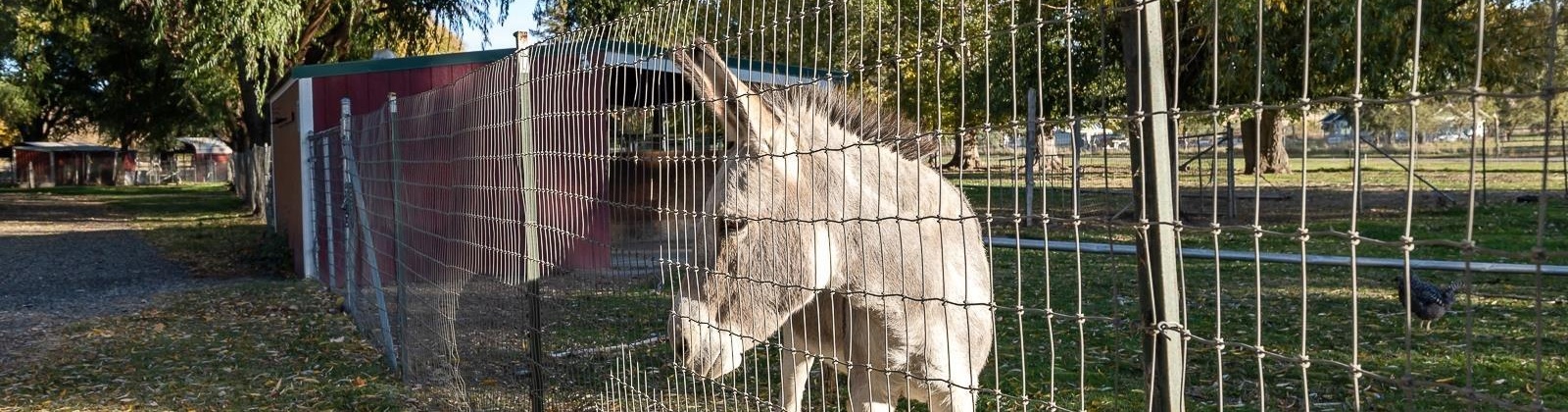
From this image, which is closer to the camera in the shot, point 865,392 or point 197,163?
point 865,392

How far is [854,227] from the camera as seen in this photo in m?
3.54

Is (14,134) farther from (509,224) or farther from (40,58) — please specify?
(509,224)

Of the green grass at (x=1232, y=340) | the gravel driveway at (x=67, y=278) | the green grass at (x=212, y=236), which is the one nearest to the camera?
the green grass at (x=1232, y=340)

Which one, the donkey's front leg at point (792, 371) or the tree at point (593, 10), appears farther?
the tree at point (593, 10)

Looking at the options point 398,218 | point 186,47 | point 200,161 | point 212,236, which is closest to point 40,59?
point 212,236

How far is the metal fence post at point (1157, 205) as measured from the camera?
197 cm

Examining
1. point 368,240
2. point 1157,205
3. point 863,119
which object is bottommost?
point 368,240

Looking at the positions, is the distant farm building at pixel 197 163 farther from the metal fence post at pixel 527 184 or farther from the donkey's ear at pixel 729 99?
the donkey's ear at pixel 729 99

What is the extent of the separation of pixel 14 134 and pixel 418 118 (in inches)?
2712

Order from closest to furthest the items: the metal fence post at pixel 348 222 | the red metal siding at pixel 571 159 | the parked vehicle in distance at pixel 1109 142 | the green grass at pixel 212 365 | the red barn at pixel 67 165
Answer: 1. the parked vehicle in distance at pixel 1109 142
2. the red metal siding at pixel 571 159
3. the green grass at pixel 212 365
4. the metal fence post at pixel 348 222
5. the red barn at pixel 67 165

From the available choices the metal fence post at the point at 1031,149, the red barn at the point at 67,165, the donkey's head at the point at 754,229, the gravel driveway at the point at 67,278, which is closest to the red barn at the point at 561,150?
the donkey's head at the point at 754,229

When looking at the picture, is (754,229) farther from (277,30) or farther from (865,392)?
(277,30)

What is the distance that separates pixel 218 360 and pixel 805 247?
6.94m

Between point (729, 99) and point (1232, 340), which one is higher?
point (729, 99)
